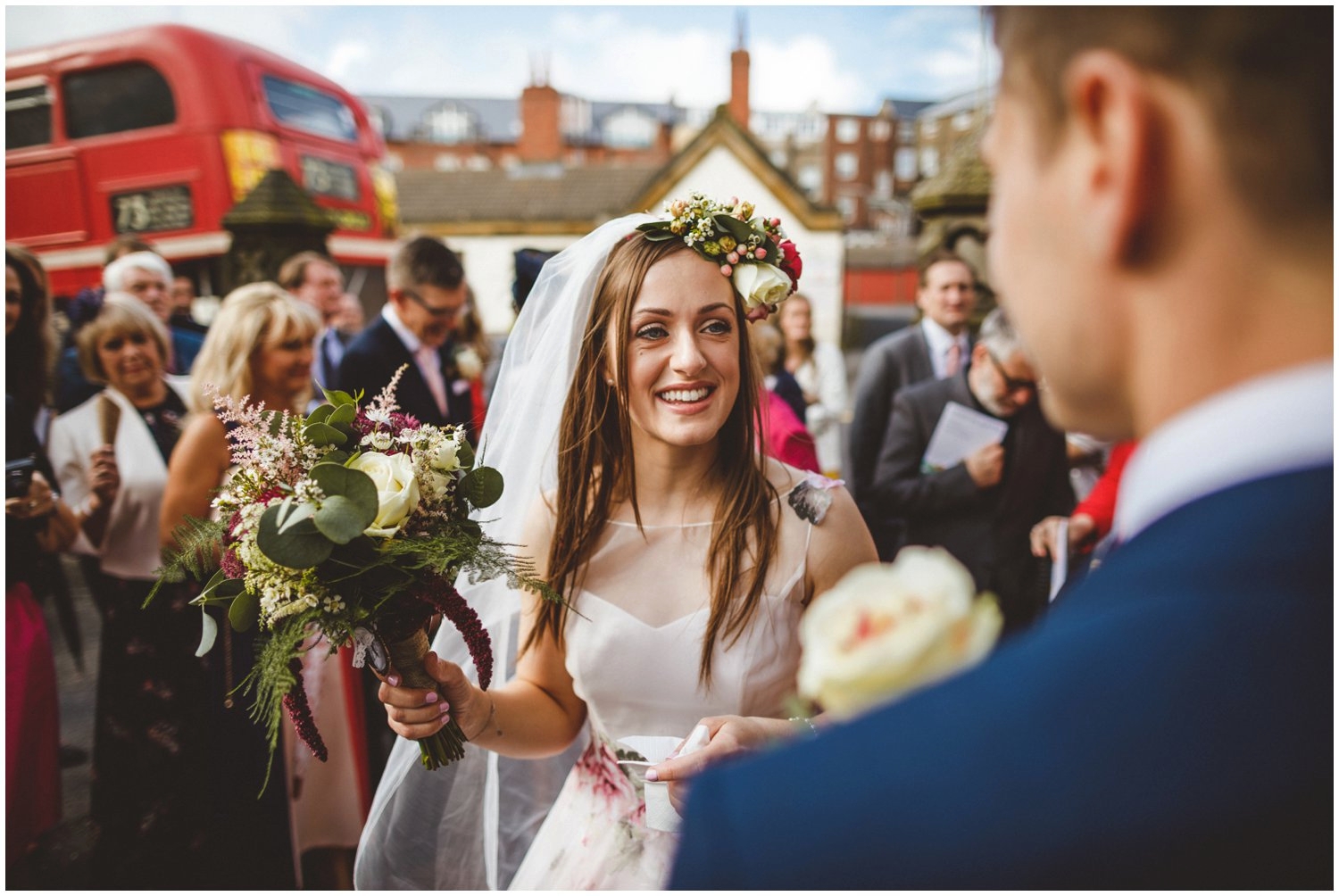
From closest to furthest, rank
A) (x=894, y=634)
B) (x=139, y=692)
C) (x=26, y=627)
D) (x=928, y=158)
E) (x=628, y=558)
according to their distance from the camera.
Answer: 1. (x=894, y=634)
2. (x=628, y=558)
3. (x=26, y=627)
4. (x=139, y=692)
5. (x=928, y=158)

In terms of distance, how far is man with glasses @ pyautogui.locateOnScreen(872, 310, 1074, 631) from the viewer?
3977 millimetres

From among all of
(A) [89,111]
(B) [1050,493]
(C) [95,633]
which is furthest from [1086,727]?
(A) [89,111]

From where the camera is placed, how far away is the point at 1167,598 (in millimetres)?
604

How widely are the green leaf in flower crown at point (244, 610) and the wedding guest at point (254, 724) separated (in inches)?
66.8

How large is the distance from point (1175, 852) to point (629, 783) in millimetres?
1822

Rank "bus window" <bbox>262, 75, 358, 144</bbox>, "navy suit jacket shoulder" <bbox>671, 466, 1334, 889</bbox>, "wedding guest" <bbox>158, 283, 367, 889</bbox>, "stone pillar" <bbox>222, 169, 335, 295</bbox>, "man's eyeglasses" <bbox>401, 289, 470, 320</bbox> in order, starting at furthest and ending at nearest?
"bus window" <bbox>262, 75, 358, 144</bbox> → "stone pillar" <bbox>222, 169, 335, 295</bbox> → "man's eyeglasses" <bbox>401, 289, 470, 320</bbox> → "wedding guest" <bbox>158, 283, 367, 889</bbox> → "navy suit jacket shoulder" <bbox>671, 466, 1334, 889</bbox>

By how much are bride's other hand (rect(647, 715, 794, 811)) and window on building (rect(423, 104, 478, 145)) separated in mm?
58312

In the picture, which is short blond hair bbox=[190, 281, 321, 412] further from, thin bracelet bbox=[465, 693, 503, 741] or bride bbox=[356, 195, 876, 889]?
thin bracelet bbox=[465, 693, 503, 741]

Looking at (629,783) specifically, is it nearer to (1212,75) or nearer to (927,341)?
(1212,75)

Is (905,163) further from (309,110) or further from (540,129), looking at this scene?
(309,110)

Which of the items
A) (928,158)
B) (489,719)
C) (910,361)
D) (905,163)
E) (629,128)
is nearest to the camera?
(489,719)

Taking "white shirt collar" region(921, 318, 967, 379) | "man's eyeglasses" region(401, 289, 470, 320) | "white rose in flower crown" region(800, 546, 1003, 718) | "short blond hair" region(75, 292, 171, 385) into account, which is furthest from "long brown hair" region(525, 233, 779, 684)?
"man's eyeglasses" region(401, 289, 470, 320)

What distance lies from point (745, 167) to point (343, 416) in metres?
26.7

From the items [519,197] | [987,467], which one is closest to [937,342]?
[987,467]
